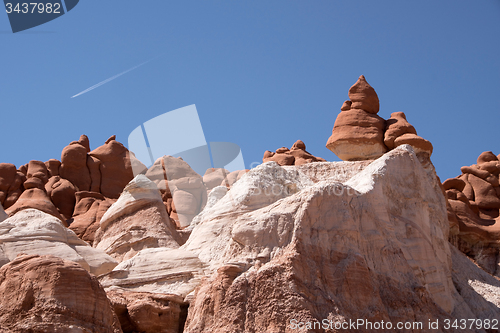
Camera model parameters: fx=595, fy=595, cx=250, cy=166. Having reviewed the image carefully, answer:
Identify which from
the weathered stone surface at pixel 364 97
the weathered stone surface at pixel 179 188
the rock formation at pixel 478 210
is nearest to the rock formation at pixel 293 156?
the weathered stone surface at pixel 179 188

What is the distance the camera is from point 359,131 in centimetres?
2078

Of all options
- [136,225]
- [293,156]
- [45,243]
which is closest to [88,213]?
[293,156]

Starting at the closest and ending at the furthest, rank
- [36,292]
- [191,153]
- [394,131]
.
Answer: [36,292] → [394,131] → [191,153]

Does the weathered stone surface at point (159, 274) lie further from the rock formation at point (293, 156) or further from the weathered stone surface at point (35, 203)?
the rock formation at point (293, 156)

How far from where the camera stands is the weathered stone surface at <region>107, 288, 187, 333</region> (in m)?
8.79

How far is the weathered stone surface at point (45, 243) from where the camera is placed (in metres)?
11.7

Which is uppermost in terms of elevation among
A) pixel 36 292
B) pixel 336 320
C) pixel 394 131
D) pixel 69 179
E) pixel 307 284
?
pixel 69 179

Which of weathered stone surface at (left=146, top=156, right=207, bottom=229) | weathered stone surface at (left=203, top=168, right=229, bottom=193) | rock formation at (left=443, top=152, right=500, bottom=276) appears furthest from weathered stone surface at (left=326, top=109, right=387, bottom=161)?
weathered stone surface at (left=203, top=168, right=229, bottom=193)

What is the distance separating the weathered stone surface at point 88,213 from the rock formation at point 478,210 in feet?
41.5

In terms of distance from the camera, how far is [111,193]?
29.6m

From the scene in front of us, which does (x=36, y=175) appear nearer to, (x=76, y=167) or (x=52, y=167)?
(x=52, y=167)

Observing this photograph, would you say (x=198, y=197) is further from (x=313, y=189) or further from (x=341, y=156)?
(x=313, y=189)

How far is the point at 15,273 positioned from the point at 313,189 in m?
4.51

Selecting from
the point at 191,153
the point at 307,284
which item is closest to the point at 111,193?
the point at 191,153
